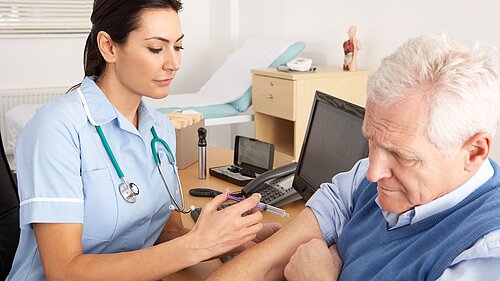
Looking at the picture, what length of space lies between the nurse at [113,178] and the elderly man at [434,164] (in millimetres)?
399

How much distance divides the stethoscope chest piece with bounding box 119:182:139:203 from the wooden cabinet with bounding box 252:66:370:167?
82.0 inches

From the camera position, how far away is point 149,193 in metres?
1.70

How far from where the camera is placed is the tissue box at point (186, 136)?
8.20ft

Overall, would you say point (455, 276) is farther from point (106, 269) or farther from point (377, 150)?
point (106, 269)

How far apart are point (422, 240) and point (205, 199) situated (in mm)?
1151

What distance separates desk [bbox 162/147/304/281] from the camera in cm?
160

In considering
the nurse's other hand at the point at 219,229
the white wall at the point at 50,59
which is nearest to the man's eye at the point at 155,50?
the nurse's other hand at the point at 219,229

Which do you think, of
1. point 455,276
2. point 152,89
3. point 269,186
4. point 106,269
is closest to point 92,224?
point 106,269

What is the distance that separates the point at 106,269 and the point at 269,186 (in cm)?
83

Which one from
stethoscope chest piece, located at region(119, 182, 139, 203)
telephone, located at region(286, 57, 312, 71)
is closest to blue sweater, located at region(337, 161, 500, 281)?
stethoscope chest piece, located at region(119, 182, 139, 203)

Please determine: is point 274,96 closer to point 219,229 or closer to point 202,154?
point 202,154

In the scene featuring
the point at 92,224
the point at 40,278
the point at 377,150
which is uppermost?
the point at 377,150

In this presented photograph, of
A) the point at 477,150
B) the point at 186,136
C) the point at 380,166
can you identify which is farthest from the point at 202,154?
the point at 477,150

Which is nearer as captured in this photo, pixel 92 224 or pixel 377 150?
pixel 377 150
